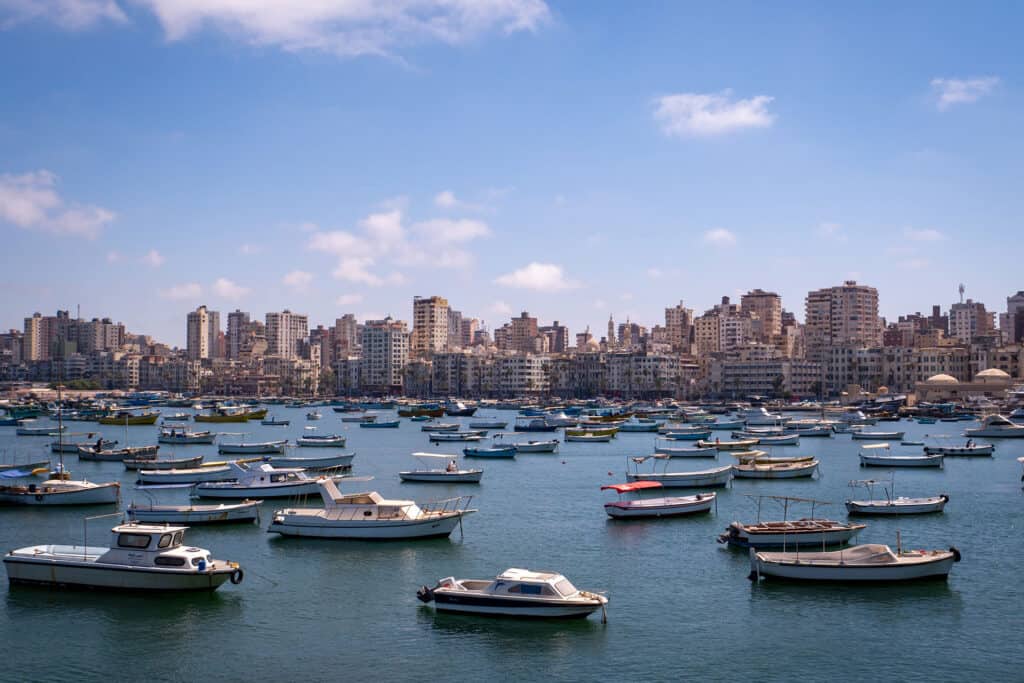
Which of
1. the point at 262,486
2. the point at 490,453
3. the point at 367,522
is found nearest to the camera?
the point at 367,522

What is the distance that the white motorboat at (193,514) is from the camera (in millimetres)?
49656

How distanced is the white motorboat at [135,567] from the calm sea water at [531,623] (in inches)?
19.7

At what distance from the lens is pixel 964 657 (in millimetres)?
29891

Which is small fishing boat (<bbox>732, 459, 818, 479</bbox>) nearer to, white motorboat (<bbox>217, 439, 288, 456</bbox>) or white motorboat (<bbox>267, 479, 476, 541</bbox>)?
white motorboat (<bbox>267, 479, 476, 541</bbox>)

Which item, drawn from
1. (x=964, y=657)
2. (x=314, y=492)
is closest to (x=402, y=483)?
(x=314, y=492)

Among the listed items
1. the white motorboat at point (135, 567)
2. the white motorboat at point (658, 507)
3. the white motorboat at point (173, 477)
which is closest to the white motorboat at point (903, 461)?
the white motorboat at point (658, 507)

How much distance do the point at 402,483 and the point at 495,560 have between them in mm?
28711

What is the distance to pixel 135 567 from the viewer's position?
35.2m

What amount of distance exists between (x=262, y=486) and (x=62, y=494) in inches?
428

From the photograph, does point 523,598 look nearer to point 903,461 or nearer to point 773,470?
point 773,470

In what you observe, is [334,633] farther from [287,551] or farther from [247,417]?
[247,417]

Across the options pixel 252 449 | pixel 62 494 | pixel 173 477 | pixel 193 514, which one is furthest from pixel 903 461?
pixel 62 494

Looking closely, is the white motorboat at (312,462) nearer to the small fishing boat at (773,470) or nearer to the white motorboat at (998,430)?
the small fishing boat at (773,470)

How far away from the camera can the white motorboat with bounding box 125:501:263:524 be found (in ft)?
163
